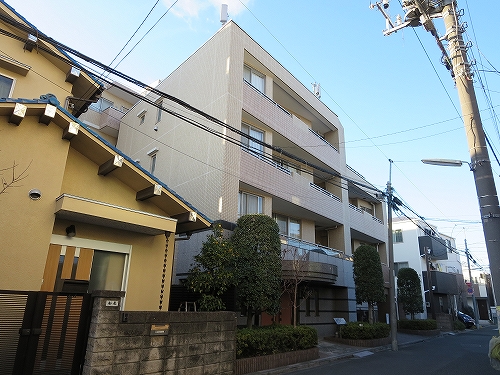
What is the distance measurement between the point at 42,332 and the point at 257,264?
649 cm

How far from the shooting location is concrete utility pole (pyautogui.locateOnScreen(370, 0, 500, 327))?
280 inches

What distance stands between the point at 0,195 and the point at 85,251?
239 cm

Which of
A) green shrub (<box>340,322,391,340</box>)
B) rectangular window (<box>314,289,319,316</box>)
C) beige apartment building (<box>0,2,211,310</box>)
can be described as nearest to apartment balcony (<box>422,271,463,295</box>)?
green shrub (<box>340,322,391,340</box>)

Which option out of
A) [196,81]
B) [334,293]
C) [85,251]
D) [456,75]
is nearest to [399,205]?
[334,293]

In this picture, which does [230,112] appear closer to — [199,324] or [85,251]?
[85,251]

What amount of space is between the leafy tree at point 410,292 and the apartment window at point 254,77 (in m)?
18.2

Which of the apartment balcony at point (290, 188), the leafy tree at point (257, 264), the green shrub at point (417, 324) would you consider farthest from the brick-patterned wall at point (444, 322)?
the leafy tree at point (257, 264)

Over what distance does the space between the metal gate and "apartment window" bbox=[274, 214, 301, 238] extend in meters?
12.5

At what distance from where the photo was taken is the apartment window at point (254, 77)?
17495 millimetres

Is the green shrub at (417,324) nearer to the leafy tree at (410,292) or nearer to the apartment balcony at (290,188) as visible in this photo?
the leafy tree at (410,292)

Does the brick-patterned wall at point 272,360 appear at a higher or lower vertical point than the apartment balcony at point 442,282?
lower

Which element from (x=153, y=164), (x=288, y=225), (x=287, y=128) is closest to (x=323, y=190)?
(x=288, y=225)

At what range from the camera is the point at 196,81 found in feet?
57.0

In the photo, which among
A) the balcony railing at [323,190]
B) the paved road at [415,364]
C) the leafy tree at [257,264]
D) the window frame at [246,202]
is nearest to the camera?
the paved road at [415,364]
